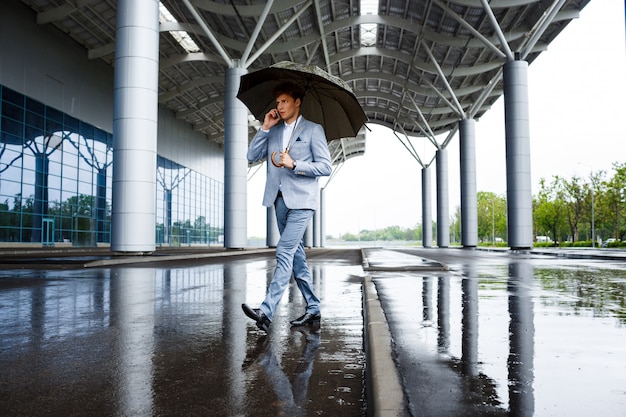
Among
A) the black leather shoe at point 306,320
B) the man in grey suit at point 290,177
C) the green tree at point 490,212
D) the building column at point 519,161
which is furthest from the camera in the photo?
the green tree at point 490,212

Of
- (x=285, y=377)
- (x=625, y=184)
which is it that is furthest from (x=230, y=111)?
(x=625, y=184)

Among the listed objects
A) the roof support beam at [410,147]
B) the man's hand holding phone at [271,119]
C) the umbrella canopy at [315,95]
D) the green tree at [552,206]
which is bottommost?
the man's hand holding phone at [271,119]

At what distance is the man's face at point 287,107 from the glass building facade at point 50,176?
2951 centimetres

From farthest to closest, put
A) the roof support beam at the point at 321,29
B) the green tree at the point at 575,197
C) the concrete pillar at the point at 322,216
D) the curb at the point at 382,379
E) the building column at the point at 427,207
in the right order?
1. the concrete pillar at the point at 322,216
2. the building column at the point at 427,207
3. the green tree at the point at 575,197
4. the roof support beam at the point at 321,29
5. the curb at the point at 382,379

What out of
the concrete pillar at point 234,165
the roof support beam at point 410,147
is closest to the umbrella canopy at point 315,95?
the concrete pillar at point 234,165

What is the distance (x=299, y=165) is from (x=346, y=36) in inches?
1426

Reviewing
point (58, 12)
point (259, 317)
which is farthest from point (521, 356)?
point (58, 12)

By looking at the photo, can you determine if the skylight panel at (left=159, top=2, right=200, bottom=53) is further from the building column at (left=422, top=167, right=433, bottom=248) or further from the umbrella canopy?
the building column at (left=422, top=167, right=433, bottom=248)

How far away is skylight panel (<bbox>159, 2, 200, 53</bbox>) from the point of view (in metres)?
32.4

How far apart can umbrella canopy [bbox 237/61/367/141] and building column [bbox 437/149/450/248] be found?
5012 centimetres

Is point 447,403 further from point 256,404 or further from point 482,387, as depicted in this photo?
point 256,404

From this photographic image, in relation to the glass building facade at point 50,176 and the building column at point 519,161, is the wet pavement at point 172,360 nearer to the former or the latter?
the building column at point 519,161

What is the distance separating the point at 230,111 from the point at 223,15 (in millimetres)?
6532

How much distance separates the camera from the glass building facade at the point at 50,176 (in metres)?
29.3
